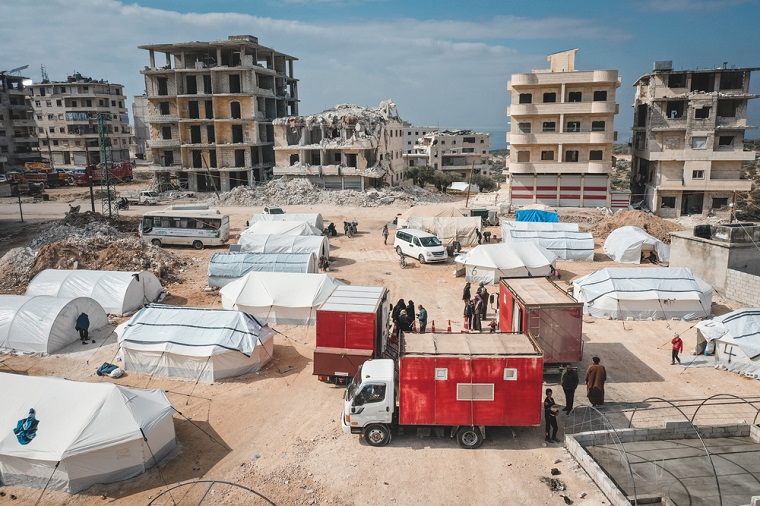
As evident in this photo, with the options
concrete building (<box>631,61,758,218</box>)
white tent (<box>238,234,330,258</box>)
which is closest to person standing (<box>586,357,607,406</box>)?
white tent (<box>238,234,330,258</box>)

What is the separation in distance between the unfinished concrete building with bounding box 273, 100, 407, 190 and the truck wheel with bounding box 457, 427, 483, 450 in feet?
161

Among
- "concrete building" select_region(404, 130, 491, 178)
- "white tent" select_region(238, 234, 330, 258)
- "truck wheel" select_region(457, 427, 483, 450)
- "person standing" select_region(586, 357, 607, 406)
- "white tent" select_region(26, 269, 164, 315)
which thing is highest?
"concrete building" select_region(404, 130, 491, 178)

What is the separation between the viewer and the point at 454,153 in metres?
97.3

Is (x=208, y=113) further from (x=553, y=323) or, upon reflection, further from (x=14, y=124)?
(x=553, y=323)

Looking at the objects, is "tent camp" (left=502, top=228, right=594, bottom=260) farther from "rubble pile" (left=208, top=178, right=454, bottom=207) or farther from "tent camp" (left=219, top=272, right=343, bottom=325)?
"rubble pile" (left=208, top=178, right=454, bottom=207)

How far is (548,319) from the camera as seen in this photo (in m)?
16.0

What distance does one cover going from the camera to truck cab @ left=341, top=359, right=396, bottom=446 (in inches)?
511

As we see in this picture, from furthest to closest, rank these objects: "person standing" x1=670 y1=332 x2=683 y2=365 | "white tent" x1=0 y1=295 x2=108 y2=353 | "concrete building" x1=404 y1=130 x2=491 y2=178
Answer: "concrete building" x1=404 y1=130 x2=491 y2=178
"white tent" x1=0 y1=295 x2=108 y2=353
"person standing" x1=670 y1=332 x2=683 y2=365

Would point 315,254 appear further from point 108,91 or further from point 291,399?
point 108,91

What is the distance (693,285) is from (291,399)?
53.5 ft

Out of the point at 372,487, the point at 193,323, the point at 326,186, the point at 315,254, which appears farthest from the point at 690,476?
the point at 326,186

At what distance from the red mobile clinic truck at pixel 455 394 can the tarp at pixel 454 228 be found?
22458mm

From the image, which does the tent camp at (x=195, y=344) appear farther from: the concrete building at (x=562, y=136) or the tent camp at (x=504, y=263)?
the concrete building at (x=562, y=136)

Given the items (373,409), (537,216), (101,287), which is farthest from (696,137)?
(101,287)
